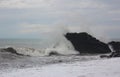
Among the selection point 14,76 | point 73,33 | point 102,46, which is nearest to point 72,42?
point 73,33

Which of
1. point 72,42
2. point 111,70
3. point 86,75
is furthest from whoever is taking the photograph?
point 72,42

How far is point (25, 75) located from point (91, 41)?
2613 cm

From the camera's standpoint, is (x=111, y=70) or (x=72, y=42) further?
(x=72, y=42)

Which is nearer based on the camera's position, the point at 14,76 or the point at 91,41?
the point at 14,76

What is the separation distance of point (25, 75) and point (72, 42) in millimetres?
28009

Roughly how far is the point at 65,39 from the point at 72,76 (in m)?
31.8

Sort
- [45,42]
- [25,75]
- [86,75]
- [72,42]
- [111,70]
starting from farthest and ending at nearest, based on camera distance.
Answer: [45,42] < [72,42] < [25,75] < [111,70] < [86,75]

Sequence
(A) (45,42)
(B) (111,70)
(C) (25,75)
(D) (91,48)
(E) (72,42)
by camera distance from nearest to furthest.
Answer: (B) (111,70)
(C) (25,75)
(D) (91,48)
(E) (72,42)
(A) (45,42)

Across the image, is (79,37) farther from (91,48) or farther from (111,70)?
(111,70)

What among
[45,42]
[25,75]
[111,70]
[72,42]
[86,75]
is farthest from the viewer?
[45,42]

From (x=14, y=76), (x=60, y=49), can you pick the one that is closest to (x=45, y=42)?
(x=60, y=49)

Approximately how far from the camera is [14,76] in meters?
15.4

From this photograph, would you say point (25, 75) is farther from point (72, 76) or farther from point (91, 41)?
point (91, 41)

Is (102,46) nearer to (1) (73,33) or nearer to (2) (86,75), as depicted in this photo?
(1) (73,33)
